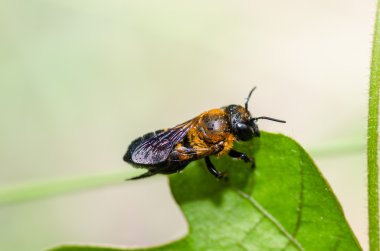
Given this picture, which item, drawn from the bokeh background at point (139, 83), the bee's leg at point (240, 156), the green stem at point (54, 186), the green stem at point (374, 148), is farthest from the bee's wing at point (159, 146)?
the bokeh background at point (139, 83)

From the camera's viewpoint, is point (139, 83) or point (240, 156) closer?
point (240, 156)

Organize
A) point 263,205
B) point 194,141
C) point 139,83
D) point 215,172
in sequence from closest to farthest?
point 263,205 < point 215,172 < point 194,141 < point 139,83

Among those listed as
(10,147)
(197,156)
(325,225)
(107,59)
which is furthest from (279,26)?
(325,225)

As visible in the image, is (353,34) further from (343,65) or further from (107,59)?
(107,59)

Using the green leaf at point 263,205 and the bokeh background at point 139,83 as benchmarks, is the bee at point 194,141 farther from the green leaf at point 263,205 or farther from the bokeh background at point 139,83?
the bokeh background at point 139,83

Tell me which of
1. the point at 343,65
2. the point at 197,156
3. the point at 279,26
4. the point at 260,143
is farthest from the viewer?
the point at 279,26

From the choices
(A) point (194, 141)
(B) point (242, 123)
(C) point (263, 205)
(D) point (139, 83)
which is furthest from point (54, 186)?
(D) point (139, 83)

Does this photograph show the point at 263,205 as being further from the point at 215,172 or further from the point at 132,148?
the point at 132,148
